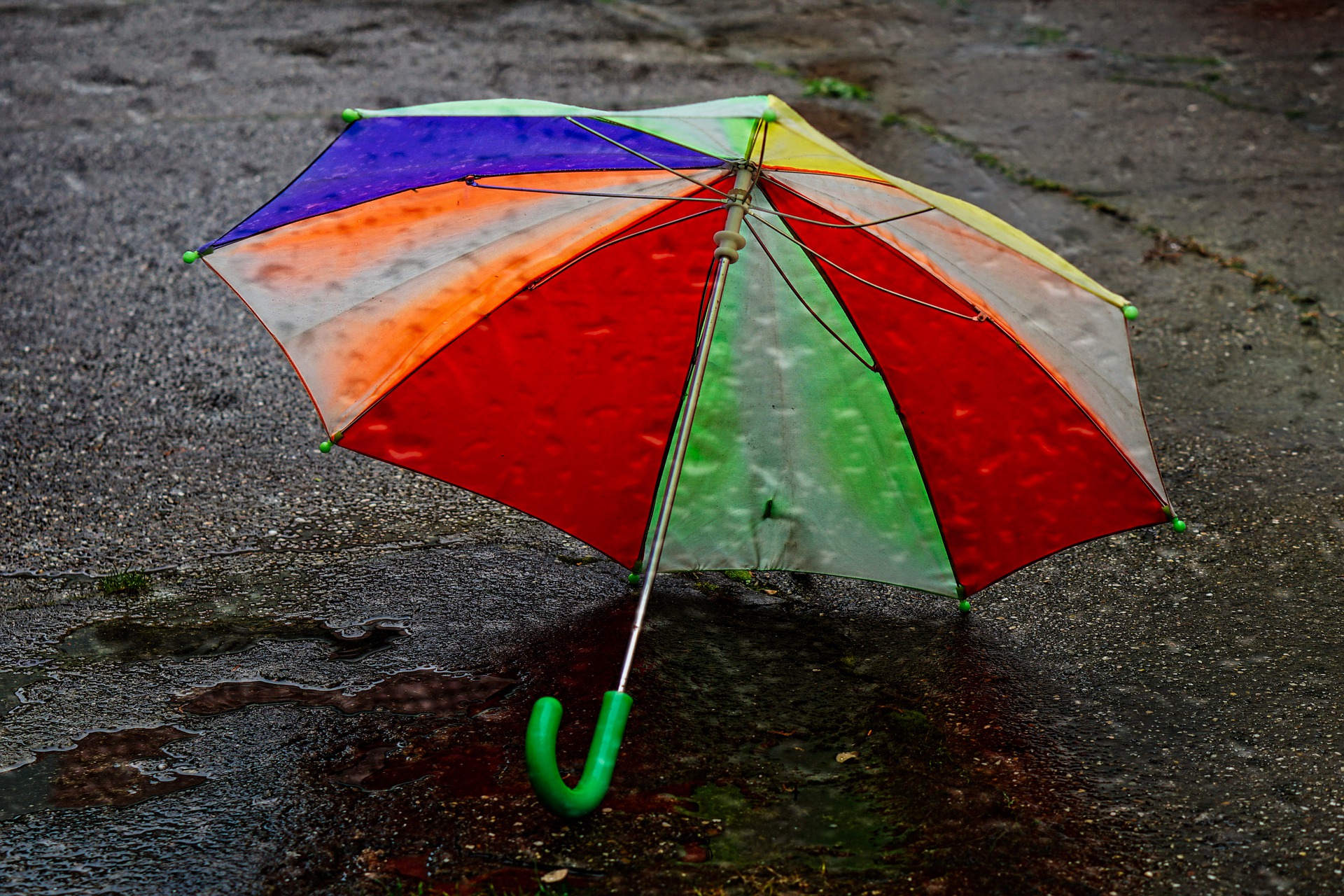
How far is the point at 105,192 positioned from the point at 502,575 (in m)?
3.64

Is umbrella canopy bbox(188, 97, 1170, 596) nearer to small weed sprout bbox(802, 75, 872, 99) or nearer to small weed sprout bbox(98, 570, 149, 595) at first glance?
small weed sprout bbox(98, 570, 149, 595)

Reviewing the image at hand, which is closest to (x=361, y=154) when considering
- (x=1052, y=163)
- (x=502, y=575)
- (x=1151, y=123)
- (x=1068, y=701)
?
(x=502, y=575)

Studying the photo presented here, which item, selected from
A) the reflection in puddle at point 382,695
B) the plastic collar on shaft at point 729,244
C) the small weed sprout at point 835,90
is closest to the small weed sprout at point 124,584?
the reflection in puddle at point 382,695

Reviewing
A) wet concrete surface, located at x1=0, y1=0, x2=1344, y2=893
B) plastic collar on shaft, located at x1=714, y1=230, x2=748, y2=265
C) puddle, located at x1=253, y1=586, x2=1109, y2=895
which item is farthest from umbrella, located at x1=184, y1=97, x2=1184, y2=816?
wet concrete surface, located at x1=0, y1=0, x2=1344, y2=893

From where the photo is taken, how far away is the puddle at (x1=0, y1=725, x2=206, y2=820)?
2.59 metres

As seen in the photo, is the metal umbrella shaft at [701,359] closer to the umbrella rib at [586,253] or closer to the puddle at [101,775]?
the umbrella rib at [586,253]

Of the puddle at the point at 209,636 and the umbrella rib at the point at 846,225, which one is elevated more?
the umbrella rib at the point at 846,225

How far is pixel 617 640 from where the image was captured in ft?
10.4

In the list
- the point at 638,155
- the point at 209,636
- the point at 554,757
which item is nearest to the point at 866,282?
the point at 638,155

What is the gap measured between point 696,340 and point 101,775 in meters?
1.70

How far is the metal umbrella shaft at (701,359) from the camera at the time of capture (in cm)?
251

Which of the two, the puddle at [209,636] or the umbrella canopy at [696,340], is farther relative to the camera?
the puddle at [209,636]

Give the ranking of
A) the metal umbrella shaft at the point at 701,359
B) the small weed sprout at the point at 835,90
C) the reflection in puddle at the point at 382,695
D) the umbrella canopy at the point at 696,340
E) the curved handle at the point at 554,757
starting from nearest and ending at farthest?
the curved handle at the point at 554,757 < the metal umbrella shaft at the point at 701,359 < the umbrella canopy at the point at 696,340 < the reflection in puddle at the point at 382,695 < the small weed sprout at the point at 835,90

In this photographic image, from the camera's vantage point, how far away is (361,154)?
269cm
